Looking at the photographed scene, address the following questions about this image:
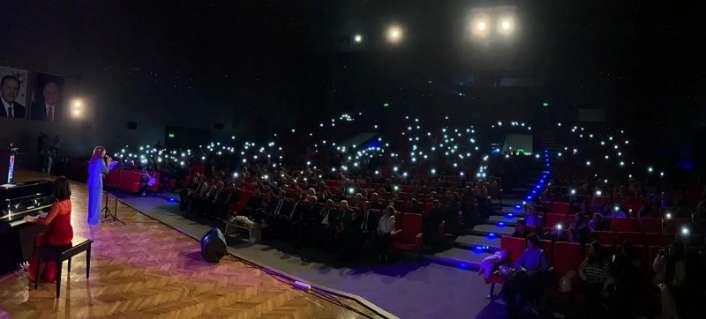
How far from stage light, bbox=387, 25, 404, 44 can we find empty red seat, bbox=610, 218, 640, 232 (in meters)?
8.73

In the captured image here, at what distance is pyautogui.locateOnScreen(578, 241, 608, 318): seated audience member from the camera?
174 inches

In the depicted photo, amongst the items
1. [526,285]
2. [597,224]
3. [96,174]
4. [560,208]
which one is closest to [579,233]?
[597,224]

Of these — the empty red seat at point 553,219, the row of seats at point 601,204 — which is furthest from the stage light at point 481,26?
the empty red seat at point 553,219

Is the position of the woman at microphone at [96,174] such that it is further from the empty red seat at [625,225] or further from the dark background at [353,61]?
the dark background at [353,61]

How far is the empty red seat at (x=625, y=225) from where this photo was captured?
6.63m

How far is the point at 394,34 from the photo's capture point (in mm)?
13750

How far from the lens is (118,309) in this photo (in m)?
4.19

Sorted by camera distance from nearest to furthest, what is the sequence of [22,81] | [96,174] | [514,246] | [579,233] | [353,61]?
[514,246] < [579,233] < [96,174] < [22,81] < [353,61]

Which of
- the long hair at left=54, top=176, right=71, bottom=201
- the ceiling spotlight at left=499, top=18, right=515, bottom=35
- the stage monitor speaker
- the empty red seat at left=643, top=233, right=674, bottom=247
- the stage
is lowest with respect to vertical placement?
the stage

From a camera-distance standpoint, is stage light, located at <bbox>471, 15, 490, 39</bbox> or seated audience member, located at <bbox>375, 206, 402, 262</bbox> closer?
seated audience member, located at <bbox>375, 206, 402, 262</bbox>

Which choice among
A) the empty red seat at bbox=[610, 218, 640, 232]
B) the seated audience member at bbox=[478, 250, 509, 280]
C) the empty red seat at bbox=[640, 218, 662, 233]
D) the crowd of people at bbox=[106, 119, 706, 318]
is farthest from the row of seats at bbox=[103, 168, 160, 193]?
the empty red seat at bbox=[640, 218, 662, 233]

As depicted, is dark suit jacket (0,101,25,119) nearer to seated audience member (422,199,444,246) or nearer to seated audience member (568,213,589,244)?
seated audience member (422,199,444,246)

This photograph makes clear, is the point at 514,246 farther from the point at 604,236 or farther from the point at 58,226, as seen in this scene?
the point at 58,226

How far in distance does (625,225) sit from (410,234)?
3.29m
